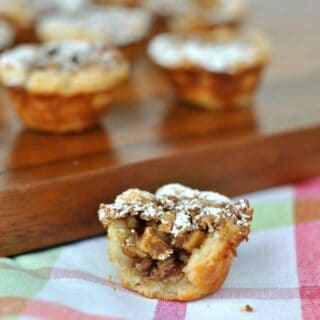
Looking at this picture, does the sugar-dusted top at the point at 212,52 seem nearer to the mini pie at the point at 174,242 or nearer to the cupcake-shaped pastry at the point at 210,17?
the cupcake-shaped pastry at the point at 210,17

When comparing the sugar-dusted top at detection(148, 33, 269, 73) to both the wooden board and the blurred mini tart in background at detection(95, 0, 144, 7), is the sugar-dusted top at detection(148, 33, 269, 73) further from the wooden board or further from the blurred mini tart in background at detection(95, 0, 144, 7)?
the blurred mini tart in background at detection(95, 0, 144, 7)

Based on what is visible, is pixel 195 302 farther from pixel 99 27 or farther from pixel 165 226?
pixel 99 27

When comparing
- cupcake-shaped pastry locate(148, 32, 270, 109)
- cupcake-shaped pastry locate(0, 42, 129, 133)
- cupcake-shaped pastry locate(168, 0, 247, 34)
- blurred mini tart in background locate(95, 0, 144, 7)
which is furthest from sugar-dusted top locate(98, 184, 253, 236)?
blurred mini tart in background locate(95, 0, 144, 7)

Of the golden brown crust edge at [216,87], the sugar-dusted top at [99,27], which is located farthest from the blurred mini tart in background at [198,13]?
the golden brown crust edge at [216,87]

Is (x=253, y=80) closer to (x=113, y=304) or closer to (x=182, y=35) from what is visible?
(x=182, y=35)

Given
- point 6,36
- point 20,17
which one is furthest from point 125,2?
point 6,36

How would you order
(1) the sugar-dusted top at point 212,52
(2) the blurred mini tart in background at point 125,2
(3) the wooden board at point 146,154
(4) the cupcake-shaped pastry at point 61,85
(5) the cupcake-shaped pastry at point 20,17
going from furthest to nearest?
(2) the blurred mini tart in background at point 125,2 < (5) the cupcake-shaped pastry at point 20,17 < (1) the sugar-dusted top at point 212,52 < (4) the cupcake-shaped pastry at point 61,85 < (3) the wooden board at point 146,154
